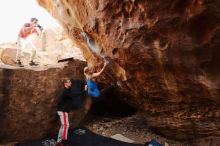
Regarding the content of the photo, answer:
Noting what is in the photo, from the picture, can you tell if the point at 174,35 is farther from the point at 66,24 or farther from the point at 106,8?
the point at 66,24

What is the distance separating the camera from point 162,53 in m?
5.42

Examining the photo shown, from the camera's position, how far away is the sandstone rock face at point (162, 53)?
488cm

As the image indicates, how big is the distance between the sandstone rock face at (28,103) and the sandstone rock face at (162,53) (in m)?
1.15

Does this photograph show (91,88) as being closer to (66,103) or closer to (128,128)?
(66,103)

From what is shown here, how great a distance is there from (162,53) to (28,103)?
10.2 ft

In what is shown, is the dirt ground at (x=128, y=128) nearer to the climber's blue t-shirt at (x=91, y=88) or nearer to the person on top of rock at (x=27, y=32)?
the climber's blue t-shirt at (x=91, y=88)

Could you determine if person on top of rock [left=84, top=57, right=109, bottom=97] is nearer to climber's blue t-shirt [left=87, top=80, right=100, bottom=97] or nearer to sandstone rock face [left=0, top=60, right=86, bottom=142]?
climber's blue t-shirt [left=87, top=80, right=100, bottom=97]

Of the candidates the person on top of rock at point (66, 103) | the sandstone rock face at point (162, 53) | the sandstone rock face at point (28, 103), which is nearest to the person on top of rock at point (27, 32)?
the sandstone rock face at point (162, 53)

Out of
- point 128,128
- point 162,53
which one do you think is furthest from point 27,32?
point 162,53

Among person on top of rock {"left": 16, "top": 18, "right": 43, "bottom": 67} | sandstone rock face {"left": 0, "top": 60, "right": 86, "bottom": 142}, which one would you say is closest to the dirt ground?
sandstone rock face {"left": 0, "top": 60, "right": 86, "bottom": 142}

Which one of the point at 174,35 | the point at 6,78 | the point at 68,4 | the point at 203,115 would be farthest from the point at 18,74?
the point at 203,115

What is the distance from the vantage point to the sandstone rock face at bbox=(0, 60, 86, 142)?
6414mm

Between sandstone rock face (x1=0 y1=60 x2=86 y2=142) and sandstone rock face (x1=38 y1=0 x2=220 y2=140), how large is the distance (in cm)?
115

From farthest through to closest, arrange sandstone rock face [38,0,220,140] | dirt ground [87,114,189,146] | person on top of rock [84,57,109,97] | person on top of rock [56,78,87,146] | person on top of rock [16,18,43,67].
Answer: person on top of rock [16,18,43,67], dirt ground [87,114,189,146], person on top of rock [84,57,109,97], person on top of rock [56,78,87,146], sandstone rock face [38,0,220,140]
